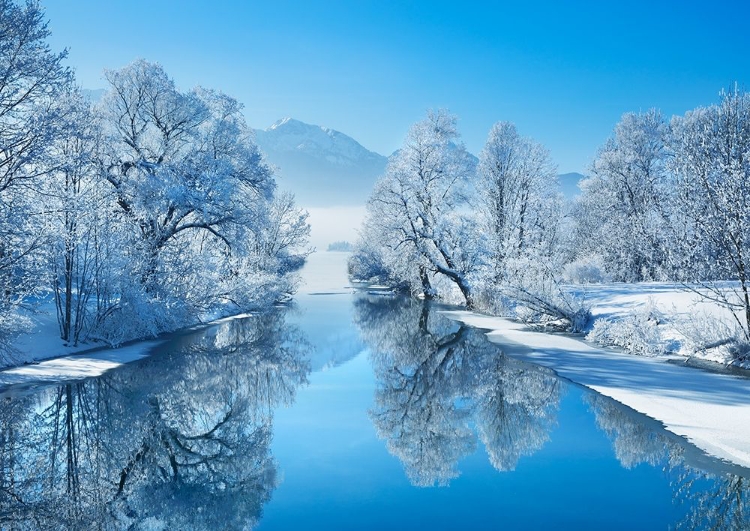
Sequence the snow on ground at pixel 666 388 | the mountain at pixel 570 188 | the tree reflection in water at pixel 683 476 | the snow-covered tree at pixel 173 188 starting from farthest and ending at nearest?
the mountain at pixel 570 188
the snow-covered tree at pixel 173 188
the snow on ground at pixel 666 388
the tree reflection in water at pixel 683 476

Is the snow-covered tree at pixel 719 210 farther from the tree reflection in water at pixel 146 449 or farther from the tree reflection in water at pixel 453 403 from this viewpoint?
the tree reflection in water at pixel 146 449

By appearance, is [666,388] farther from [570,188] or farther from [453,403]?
[570,188]

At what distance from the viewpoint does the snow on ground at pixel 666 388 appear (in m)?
8.30

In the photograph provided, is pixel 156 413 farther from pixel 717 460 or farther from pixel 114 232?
pixel 717 460

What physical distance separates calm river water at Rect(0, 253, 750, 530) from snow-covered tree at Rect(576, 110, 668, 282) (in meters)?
20.3

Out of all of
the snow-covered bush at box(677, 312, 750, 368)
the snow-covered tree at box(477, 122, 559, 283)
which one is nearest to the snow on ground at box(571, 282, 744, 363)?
the snow-covered bush at box(677, 312, 750, 368)

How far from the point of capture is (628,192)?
33312mm

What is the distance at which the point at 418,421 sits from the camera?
33.4ft

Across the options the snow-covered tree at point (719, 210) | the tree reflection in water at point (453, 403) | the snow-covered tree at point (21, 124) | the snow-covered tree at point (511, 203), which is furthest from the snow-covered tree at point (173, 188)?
the snow-covered tree at point (719, 210)

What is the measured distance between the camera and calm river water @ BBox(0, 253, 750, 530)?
6.29 m

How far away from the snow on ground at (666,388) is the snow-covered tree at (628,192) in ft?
46.0

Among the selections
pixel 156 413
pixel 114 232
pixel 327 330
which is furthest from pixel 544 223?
pixel 156 413

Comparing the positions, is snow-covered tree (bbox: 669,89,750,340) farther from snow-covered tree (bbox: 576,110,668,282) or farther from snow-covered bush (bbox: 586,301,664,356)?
snow-covered tree (bbox: 576,110,668,282)

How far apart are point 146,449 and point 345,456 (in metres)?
3.31
